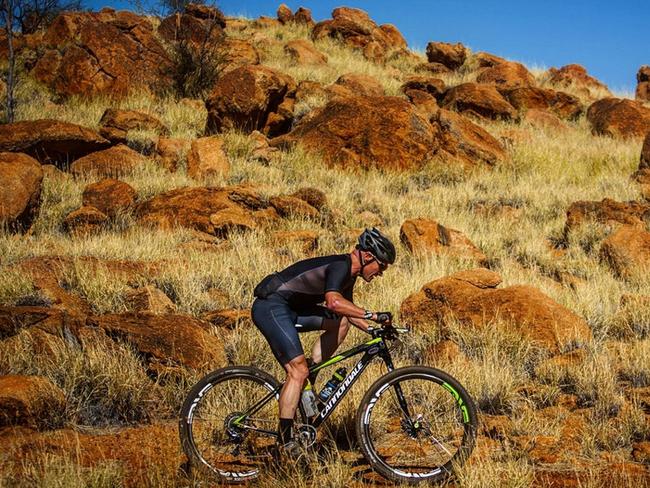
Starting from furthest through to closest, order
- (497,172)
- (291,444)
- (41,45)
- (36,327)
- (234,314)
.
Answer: (41,45), (497,172), (234,314), (36,327), (291,444)

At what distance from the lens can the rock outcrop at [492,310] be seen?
7184mm

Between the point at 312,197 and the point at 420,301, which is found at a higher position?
the point at 312,197

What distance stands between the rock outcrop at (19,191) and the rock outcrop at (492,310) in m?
6.40

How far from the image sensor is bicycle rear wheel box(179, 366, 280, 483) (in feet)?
15.8

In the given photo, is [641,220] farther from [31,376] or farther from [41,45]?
[41,45]

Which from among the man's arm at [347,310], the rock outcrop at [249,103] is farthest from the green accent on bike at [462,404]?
the rock outcrop at [249,103]

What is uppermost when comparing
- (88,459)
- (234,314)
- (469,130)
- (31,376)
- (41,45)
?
(41,45)

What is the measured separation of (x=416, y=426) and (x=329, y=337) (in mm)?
929

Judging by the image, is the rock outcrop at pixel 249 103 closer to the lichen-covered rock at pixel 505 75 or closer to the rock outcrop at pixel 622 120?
the rock outcrop at pixel 622 120

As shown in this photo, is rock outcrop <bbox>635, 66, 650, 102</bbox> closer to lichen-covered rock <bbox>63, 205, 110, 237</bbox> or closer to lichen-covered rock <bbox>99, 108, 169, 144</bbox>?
lichen-covered rock <bbox>99, 108, 169, 144</bbox>

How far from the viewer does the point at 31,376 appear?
573 cm

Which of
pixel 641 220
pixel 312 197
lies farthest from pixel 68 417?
pixel 641 220

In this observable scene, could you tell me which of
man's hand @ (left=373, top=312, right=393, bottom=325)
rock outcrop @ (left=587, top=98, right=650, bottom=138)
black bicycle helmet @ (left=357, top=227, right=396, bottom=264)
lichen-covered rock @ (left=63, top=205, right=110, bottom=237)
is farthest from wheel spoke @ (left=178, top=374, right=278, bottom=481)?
rock outcrop @ (left=587, top=98, right=650, bottom=138)

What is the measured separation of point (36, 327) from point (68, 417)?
1180 millimetres
